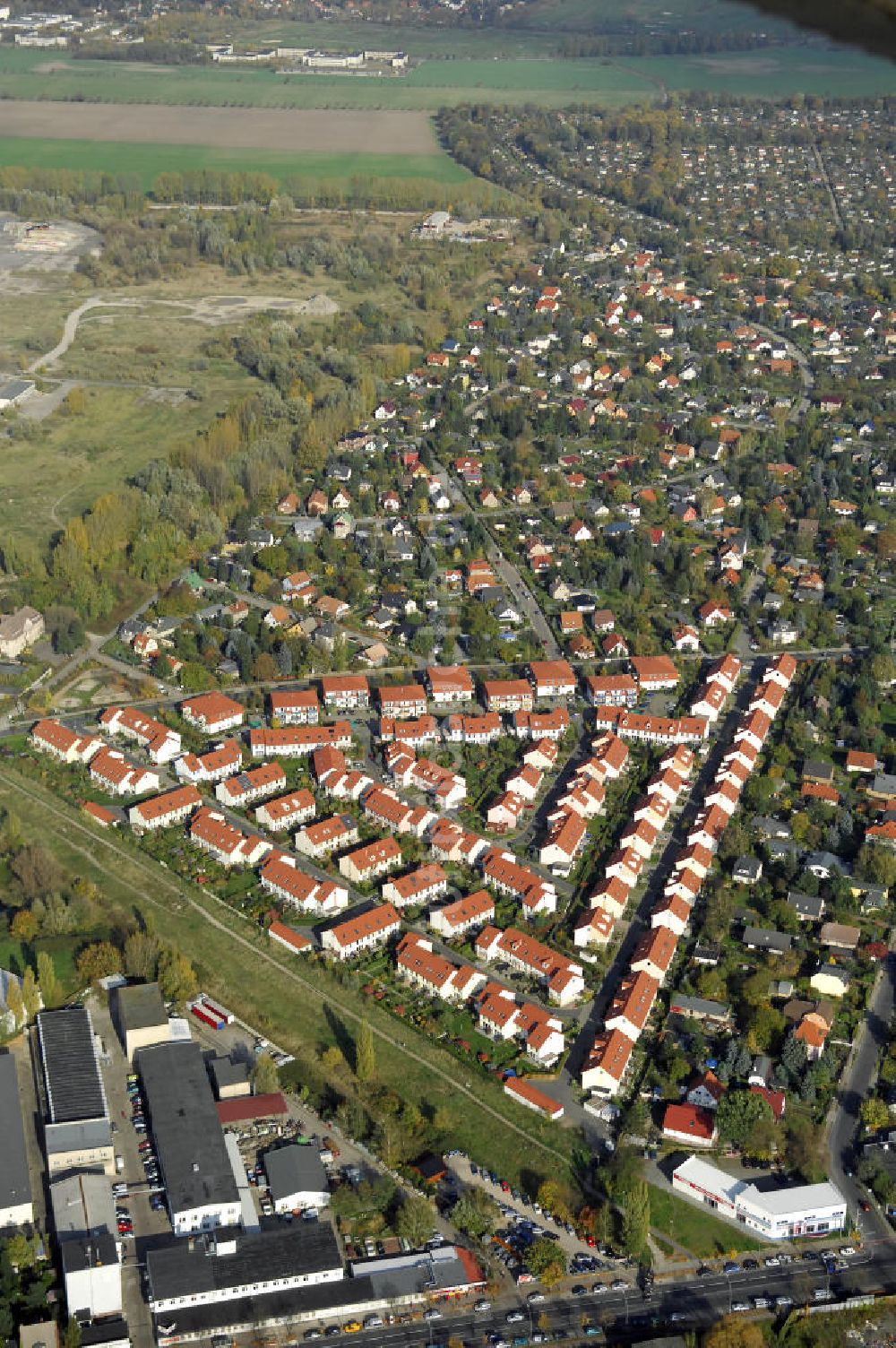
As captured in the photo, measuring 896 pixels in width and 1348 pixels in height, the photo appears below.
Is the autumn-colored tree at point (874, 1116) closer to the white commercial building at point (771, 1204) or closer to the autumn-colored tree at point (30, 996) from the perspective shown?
the white commercial building at point (771, 1204)

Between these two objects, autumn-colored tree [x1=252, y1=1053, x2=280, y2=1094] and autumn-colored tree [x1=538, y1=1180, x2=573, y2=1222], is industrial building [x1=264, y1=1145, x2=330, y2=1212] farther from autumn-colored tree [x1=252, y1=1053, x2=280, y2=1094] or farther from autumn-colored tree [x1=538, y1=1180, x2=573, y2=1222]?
autumn-colored tree [x1=538, y1=1180, x2=573, y2=1222]

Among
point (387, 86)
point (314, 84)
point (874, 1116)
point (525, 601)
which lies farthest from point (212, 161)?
point (874, 1116)

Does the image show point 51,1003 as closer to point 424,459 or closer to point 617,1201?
point 617,1201

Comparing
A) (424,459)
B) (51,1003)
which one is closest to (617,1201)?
(51,1003)

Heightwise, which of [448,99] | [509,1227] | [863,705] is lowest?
[509,1227]

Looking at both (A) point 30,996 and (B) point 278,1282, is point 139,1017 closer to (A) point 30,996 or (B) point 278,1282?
(A) point 30,996

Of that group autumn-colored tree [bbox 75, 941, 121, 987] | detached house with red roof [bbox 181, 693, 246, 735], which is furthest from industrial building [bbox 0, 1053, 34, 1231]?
detached house with red roof [bbox 181, 693, 246, 735]

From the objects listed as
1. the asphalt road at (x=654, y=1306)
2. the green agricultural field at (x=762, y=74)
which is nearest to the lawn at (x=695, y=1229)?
the asphalt road at (x=654, y=1306)
